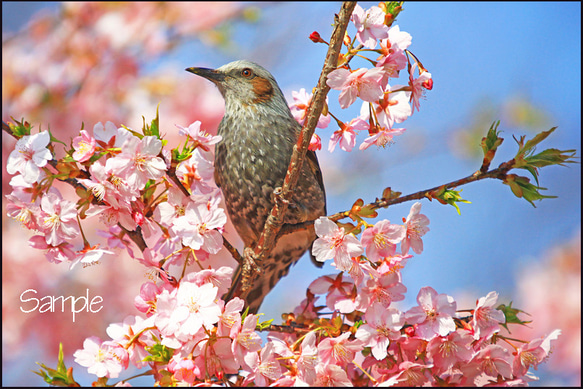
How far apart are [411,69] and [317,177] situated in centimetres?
112

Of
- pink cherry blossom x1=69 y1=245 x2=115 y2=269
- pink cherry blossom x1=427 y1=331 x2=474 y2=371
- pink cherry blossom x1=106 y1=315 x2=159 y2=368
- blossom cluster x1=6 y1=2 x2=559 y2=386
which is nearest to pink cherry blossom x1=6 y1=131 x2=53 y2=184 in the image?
blossom cluster x1=6 y1=2 x2=559 y2=386

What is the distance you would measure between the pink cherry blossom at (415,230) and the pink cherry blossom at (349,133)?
0.38 metres

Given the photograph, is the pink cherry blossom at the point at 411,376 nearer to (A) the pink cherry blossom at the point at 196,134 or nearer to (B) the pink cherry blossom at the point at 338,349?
(B) the pink cherry blossom at the point at 338,349

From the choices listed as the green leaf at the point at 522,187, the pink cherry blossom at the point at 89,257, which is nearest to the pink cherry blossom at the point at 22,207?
the pink cherry blossom at the point at 89,257

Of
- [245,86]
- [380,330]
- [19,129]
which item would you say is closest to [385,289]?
[380,330]

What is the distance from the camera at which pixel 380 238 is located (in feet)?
5.21

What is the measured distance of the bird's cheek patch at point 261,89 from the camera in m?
2.68

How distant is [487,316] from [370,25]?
41.4 inches

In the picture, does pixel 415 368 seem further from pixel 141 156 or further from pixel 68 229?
pixel 68 229

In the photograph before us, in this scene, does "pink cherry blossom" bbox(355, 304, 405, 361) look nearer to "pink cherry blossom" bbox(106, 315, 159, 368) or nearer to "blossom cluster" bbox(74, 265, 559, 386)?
"blossom cluster" bbox(74, 265, 559, 386)

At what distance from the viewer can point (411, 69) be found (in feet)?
5.48

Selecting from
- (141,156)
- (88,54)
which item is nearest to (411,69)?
(141,156)

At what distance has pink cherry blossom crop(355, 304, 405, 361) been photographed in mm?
1637

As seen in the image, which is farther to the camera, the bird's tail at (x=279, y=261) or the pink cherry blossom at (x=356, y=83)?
the bird's tail at (x=279, y=261)
